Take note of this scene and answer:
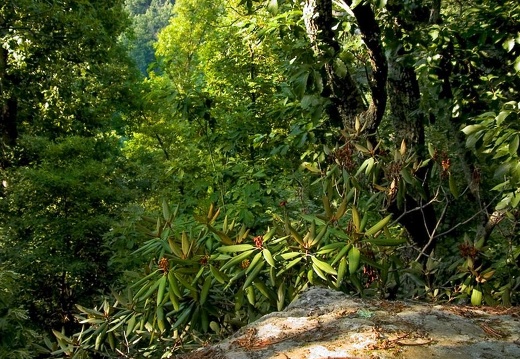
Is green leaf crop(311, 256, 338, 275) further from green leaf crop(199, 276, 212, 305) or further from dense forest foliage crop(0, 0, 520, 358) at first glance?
green leaf crop(199, 276, 212, 305)

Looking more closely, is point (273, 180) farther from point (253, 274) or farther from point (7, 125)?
point (7, 125)

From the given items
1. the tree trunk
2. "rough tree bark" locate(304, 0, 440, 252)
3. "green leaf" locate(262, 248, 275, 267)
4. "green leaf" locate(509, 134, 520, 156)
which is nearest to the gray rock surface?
"green leaf" locate(262, 248, 275, 267)

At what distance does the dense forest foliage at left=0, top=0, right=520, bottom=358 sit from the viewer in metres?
2.71

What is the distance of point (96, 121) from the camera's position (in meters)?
12.8

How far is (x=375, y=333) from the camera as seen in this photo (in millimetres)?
1771

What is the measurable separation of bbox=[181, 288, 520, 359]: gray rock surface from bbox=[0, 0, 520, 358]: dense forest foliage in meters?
0.34

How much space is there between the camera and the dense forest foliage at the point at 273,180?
2.71 meters

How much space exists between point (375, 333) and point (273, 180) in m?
4.16

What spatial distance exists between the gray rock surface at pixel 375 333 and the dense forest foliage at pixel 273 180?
0.34m

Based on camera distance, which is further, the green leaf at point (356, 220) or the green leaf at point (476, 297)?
the green leaf at point (476, 297)

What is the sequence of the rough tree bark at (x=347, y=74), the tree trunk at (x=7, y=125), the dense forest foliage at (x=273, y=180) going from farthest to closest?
the tree trunk at (x=7, y=125), the rough tree bark at (x=347, y=74), the dense forest foliage at (x=273, y=180)

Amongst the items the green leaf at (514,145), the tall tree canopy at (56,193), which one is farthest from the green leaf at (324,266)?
the tall tree canopy at (56,193)

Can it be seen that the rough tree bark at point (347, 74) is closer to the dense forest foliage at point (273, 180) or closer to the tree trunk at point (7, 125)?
the dense forest foliage at point (273, 180)

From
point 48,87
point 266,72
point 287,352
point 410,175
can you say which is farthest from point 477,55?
point 48,87
